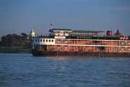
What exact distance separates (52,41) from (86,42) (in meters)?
5.92

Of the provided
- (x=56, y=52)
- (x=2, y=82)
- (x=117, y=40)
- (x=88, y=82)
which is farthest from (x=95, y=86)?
(x=117, y=40)

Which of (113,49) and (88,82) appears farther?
(113,49)

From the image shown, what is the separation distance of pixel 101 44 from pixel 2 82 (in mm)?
60214

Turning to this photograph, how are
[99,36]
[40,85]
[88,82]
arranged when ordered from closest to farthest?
[40,85], [88,82], [99,36]

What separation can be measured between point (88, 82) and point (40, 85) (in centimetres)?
359

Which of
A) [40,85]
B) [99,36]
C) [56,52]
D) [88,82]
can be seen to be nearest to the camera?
[40,85]

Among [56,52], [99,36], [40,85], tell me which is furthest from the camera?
[99,36]

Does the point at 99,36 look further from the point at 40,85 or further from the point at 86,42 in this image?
the point at 40,85

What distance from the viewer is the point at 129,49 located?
90.6 meters

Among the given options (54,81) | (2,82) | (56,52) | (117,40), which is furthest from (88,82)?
(117,40)

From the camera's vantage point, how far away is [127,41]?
91.4m

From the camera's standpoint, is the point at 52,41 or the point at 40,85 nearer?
the point at 40,85

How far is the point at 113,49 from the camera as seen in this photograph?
297 ft

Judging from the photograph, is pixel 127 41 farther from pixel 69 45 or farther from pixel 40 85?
pixel 40 85
